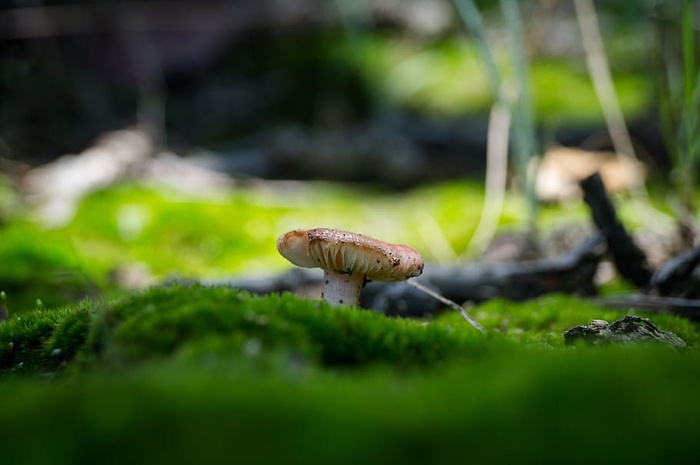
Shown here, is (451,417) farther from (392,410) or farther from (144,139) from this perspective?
(144,139)

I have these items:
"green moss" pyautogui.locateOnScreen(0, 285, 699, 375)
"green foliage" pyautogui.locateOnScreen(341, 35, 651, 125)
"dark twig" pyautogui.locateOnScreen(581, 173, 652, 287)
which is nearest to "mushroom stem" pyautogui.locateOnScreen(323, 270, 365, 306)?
"green moss" pyautogui.locateOnScreen(0, 285, 699, 375)

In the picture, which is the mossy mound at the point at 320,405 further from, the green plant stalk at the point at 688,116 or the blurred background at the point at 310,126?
the green plant stalk at the point at 688,116

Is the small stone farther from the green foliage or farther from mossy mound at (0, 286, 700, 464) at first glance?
the green foliage

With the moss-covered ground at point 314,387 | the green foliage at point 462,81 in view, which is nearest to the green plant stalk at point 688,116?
the moss-covered ground at point 314,387

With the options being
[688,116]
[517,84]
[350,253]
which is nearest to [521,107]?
[517,84]

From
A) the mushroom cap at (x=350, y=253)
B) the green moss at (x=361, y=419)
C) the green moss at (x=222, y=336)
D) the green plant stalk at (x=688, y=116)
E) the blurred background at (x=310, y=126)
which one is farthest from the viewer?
the blurred background at (x=310, y=126)
